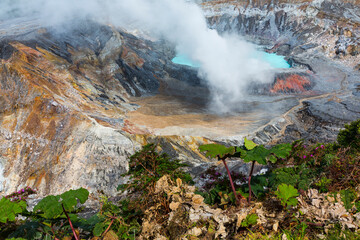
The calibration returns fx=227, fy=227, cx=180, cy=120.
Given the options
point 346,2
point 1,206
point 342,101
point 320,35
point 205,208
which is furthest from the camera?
point 346,2

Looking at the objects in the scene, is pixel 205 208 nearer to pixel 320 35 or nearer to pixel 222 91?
pixel 222 91

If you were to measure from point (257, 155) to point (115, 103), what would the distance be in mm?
21172

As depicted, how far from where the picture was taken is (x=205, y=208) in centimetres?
311

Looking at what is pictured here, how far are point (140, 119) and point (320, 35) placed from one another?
42023mm

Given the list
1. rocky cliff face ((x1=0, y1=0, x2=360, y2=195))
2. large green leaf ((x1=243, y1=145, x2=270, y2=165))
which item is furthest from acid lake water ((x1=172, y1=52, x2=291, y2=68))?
Answer: large green leaf ((x1=243, y1=145, x2=270, y2=165))

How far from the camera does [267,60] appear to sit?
45.2m

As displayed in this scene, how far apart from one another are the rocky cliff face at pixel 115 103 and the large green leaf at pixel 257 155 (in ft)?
39.7

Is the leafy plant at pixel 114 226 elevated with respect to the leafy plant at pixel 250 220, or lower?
lower

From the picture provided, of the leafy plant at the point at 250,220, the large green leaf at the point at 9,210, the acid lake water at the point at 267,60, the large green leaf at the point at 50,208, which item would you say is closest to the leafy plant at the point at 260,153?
the leafy plant at the point at 250,220

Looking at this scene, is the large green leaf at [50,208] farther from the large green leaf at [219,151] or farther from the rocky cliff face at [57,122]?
the rocky cliff face at [57,122]

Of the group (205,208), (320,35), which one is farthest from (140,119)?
(320,35)

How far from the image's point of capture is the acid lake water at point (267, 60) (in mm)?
42000

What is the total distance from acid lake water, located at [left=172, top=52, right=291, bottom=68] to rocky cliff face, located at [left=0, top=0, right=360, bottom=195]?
1.75 meters

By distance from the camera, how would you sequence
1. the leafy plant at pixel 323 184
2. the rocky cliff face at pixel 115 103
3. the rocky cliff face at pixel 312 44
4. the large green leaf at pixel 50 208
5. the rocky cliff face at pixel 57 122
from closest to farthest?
the large green leaf at pixel 50 208
the leafy plant at pixel 323 184
the rocky cliff face at pixel 57 122
the rocky cliff face at pixel 115 103
the rocky cliff face at pixel 312 44
